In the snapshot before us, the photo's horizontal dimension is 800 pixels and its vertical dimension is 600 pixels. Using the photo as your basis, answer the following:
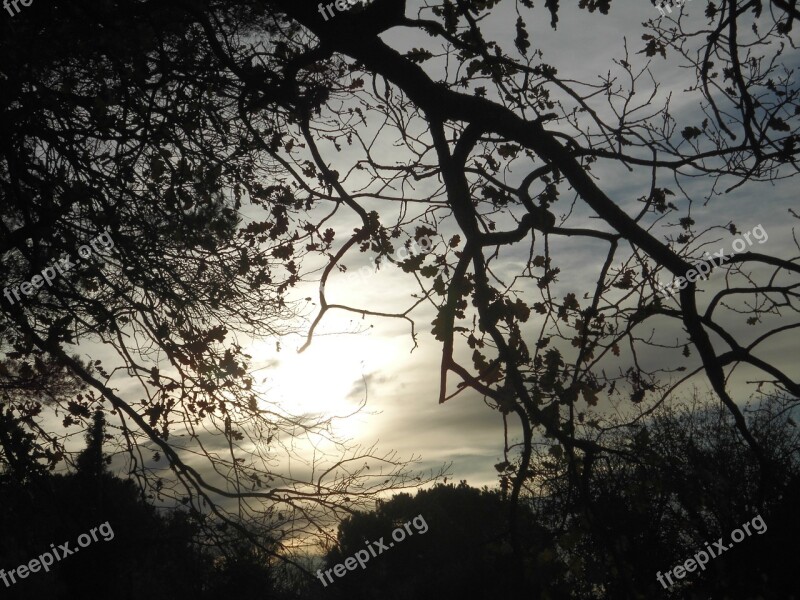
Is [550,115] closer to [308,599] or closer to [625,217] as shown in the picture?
[625,217]

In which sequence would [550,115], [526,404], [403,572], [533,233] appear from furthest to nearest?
1. [403,572]
2. [533,233]
3. [550,115]
4. [526,404]

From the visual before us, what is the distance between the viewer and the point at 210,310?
759 centimetres

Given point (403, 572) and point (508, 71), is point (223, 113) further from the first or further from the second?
point (403, 572)

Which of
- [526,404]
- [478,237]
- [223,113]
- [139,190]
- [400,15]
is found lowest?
[526,404]

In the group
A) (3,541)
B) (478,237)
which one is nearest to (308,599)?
(3,541)

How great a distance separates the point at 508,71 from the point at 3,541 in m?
7.91

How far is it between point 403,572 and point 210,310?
31233 millimetres

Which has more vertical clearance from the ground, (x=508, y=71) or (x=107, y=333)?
(x=508, y=71)

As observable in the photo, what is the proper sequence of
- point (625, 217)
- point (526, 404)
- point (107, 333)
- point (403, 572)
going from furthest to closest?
point (403, 572)
point (107, 333)
point (625, 217)
point (526, 404)

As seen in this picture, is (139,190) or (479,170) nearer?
(479,170)

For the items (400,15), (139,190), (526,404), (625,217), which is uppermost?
(139,190)

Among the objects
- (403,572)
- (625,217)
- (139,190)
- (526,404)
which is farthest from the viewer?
(403,572)

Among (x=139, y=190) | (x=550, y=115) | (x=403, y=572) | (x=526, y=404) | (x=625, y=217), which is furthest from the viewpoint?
(x=403, y=572)

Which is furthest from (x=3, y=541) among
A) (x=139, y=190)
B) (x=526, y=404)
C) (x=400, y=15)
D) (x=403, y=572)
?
(x=403, y=572)
